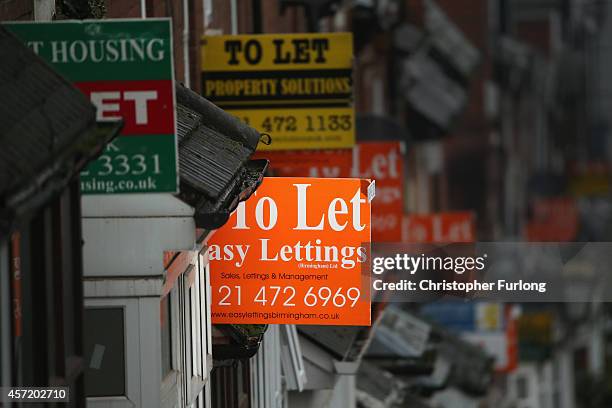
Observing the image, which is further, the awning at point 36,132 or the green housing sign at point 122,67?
the green housing sign at point 122,67

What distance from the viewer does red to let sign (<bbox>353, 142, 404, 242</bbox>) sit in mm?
24797

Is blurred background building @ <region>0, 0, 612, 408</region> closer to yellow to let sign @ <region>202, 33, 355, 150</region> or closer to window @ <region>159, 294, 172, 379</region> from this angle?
window @ <region>159, 294, 172, 379</region>

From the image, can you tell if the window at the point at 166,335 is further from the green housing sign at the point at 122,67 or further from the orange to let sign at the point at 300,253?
the green housing sign at the point at 122,67

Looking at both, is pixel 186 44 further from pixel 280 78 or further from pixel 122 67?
pixel 122 67

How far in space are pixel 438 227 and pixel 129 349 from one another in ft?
77.2

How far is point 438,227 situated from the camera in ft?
112

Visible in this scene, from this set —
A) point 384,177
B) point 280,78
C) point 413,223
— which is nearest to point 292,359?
point 280,78

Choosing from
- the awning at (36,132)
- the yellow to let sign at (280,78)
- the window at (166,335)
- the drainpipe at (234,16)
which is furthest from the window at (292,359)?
the awning at (36,132)

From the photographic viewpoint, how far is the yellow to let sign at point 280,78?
18.5 metres

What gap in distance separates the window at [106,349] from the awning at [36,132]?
2308 millimetres

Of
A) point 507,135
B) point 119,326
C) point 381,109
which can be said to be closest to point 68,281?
point 119,326

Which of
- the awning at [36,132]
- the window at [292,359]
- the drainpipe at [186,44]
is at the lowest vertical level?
the window at [292,359]

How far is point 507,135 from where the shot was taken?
73.9m

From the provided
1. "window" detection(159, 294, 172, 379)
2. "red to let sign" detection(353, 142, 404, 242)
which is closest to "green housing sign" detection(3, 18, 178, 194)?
"window" detection(159, 294, 172, 379)
